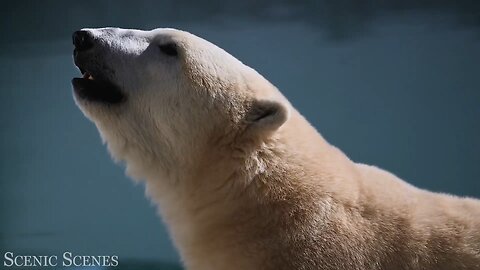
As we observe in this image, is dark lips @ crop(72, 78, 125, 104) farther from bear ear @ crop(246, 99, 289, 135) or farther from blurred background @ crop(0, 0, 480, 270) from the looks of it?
blurred background @ crop(0, 0, 480, 270)

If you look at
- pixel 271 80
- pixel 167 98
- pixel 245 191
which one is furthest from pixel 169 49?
pixel 271 80

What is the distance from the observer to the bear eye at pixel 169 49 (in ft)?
5.29

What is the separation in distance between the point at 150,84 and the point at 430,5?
2.35 metres

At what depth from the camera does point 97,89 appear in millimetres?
1649

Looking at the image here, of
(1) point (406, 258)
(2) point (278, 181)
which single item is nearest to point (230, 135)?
(2) point (278, 181)

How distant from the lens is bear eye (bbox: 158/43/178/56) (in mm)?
1612

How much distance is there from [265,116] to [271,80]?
6.54 ft

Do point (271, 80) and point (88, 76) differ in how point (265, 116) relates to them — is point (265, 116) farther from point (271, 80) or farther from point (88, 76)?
point (271, 80)

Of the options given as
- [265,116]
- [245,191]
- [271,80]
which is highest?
[271,80]

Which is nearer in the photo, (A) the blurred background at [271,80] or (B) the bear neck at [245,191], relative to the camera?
(B) the bear neck at [245,191]

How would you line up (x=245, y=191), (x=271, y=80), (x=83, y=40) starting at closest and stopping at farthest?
(x=245, y=191) < (x=83, y=40) < (x=271, y=80)

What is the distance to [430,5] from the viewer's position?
11.5 ft

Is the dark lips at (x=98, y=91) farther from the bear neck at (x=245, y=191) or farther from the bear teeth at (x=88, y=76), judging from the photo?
the bear neck at (x=245, y=191)

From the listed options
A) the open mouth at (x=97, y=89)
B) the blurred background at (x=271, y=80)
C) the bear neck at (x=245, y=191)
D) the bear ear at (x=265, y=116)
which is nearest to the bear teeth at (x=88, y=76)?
the open mouth at (x=97, y=89)
